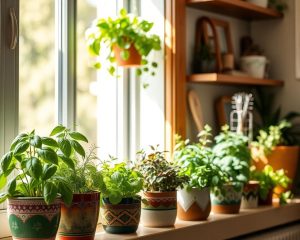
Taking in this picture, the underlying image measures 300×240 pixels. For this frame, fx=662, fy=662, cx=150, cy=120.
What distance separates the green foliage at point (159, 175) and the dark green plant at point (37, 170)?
49 cm

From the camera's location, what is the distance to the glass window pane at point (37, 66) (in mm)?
2641

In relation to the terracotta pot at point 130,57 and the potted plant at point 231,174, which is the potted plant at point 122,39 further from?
the potted plant at point 231,174

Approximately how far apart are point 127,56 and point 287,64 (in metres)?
1.12

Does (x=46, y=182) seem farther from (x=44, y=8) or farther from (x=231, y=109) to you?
(x=231, y=109)

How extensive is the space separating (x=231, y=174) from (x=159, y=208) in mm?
498

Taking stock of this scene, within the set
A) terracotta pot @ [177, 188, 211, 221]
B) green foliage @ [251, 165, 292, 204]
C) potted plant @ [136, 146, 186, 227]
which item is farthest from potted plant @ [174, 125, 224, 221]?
green foliage @ [251, 165, 292, 204]

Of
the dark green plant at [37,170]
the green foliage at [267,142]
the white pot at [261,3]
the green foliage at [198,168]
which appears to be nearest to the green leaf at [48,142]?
the dark green plant at [37,170]

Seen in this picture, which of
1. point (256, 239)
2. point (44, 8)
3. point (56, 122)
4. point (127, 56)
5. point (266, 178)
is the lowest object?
point (256, 239)

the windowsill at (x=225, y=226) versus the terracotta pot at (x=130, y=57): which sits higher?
the terracotta pot at (x=130, y=57)

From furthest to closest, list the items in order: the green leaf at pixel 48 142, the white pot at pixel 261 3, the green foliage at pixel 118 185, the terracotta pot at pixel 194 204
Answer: the white pot at pixel 261 3 → the terracotta pot at pixel 194 204 → the green foliage at pixel 118 185 → the green leaf at pixel 48 142

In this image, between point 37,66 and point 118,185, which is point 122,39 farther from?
point 118,185

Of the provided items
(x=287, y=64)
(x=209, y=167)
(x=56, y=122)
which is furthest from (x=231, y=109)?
(x=56, y=122)

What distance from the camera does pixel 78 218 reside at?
224 centimetres

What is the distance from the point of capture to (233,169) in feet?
9.71
